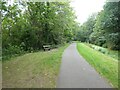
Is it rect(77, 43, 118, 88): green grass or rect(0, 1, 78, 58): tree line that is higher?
rect(0, 1, 78, 58): tree line

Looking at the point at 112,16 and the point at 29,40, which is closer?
the point at 29,40

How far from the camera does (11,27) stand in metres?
19.4

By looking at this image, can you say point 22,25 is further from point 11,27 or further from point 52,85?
point 52,85

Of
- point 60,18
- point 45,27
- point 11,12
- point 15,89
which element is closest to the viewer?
point 15,89

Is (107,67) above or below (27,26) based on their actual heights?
below

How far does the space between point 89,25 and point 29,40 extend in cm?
4829

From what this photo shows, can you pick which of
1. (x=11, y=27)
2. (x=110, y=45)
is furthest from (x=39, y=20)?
(x=110, y=45)

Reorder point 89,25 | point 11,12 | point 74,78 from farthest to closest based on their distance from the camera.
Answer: point 89,25 < point 11,12 < point 74,78

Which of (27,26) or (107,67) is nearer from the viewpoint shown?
(107,67)

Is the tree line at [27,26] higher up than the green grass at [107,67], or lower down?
higher up

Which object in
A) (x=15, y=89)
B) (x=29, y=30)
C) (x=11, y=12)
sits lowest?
(x=15, y=89)

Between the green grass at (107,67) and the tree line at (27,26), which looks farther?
the tree line at (27,26)

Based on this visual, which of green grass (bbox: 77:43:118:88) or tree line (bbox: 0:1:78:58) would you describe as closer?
green grass (bbox: 77:43:118:88)

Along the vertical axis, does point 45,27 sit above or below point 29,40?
above
